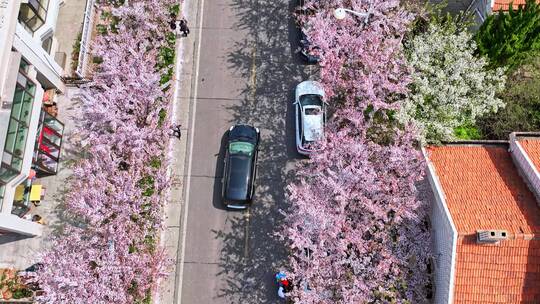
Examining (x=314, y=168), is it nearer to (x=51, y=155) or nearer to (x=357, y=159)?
(x=357, y=159)

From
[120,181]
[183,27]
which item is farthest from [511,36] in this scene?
[120,181]

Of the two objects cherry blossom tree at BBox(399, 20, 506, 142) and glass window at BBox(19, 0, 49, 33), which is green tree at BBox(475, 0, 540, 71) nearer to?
cherry blossom tree at BBox(399, 20, 506, 142)

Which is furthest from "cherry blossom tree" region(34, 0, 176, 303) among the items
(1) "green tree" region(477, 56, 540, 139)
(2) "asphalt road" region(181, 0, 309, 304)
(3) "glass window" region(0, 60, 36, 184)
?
(1) "green tree" region(477, 56, 540, 139)

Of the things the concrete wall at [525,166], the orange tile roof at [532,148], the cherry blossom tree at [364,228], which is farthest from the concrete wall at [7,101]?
the orange tile roof at [532,148]

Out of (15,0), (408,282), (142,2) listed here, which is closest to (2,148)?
(15,0)

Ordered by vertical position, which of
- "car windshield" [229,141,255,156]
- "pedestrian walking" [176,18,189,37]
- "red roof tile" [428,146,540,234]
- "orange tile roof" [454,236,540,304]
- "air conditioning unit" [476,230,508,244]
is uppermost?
"pedestrian walking" [176,18,189,37]

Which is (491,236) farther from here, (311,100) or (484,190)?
(311,100)
